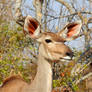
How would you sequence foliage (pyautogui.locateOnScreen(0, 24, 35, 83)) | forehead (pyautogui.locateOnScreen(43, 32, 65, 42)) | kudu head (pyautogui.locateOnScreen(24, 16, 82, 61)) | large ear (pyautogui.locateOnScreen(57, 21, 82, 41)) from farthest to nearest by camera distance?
foliage (pyautogui.locateOnScreen(0, 24, 35, 83))
large ear (pyautogui.locateOnScreen(57, 21, 82, 41))
forehead (pyautogui.locateOnScreen(43, 32, 65, 42))
kudu head (pyautogui.locateOnScreen(24, 16, 82, 61))

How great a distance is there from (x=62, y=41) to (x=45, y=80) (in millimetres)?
611

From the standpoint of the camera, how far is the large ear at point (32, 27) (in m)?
3.67

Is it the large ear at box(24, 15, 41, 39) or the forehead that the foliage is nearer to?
the large ear at box(24, 15, 41, 39)

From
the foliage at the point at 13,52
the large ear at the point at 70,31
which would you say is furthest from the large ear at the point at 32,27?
the foliage at the point at 13,52

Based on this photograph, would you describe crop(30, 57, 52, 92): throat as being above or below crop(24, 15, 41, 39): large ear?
below

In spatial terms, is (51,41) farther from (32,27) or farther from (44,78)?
(44,78)

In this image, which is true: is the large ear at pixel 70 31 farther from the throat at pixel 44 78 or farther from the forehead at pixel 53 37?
the throat at pixel 44 78

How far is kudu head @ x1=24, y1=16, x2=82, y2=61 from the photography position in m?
3.43

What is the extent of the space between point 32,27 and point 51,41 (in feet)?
1.20

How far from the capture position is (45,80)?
11.4 ft

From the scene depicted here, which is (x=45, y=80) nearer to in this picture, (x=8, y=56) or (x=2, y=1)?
(x=8, y=56)

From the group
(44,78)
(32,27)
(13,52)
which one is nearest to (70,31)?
(32,27)

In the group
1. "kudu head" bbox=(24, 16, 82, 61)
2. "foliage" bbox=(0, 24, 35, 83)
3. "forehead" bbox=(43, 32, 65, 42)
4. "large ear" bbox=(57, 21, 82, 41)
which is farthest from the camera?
"foliage" bbox=(0, 24, 35, 83)

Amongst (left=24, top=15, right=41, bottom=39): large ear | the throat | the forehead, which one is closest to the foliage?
(left=24, top=15, right=41, bottom=39): large ear
